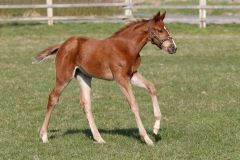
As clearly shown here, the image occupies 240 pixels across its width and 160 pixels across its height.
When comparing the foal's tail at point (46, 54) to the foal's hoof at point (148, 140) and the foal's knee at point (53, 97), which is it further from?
the foal's hoof at point (148, 140)

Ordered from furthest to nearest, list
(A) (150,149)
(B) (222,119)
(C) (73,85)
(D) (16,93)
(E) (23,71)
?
1. (E) (23,71)
2. (C) (73,85)
3. (D) (16,93)
4. (B) (222,119)
5. (A) (150,149)

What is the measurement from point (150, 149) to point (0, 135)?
2.40m

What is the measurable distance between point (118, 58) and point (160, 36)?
2.05 ft

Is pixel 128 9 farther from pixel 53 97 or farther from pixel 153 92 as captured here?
pixel 153 92

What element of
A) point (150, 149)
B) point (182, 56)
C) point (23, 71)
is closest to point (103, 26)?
point (182, 56)

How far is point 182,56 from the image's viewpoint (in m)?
21.4

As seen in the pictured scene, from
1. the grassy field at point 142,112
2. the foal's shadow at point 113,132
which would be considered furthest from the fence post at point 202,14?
the foal's shadow at point 113,132

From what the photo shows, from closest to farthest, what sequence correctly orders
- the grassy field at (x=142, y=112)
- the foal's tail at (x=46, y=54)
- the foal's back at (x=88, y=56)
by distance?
the grassy field at (x=142, y=112) < the foal's back at (x=88, y=56) < the foal's tail at (x=46, y=54)

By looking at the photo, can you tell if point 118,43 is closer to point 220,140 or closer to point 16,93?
point 220,140

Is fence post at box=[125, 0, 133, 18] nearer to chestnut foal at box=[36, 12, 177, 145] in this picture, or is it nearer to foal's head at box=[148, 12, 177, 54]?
chestnut foal at box=[36, 12, 177, 145]

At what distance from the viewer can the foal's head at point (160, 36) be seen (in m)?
8.93

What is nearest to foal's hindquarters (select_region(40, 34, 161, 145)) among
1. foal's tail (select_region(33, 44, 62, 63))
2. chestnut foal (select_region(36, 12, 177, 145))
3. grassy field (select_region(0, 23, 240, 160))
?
chestnut foal (select_region(36, 12, 177, 145))

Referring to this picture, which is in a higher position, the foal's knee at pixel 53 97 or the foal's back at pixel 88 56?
the foal's back at pixel 88 56

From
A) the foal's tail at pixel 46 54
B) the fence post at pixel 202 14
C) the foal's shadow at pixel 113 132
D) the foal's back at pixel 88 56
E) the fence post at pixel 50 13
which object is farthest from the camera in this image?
the fence post at pixel 50 13
